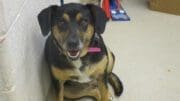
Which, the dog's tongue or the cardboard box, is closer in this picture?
the dog's tongue

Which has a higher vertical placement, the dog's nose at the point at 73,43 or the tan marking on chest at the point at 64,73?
the dog's nose at the point at 73,43

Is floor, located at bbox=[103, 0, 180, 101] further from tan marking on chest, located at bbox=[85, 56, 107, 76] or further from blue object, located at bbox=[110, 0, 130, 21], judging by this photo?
tan marking on chest, located at bbox=[85, 56, 107, 76]

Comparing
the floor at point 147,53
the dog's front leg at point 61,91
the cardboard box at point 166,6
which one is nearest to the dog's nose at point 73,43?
the dog's front leg at point 61,91

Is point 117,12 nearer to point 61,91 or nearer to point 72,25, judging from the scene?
point 61,91

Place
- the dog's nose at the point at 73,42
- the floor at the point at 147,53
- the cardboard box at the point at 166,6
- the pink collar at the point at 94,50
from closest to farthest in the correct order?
the dog's nose at the point at 73,42
the pink collar at the point at 94,50
the floor at the point at 147,53
the cardboard box at the point at 166,6

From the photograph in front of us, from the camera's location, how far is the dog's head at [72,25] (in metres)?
1.38

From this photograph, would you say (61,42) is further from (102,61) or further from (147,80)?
Answer: (147,80)

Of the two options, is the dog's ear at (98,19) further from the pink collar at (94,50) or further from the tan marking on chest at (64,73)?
the tan marking on chest at (64,73)

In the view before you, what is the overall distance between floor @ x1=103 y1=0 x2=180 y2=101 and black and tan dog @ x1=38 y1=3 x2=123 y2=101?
318 millimetres

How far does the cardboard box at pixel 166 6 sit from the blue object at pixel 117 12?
263 millimetres

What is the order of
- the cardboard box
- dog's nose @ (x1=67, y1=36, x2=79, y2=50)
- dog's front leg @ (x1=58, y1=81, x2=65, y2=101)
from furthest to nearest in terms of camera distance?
the cardboard box
dog's front leg @ (x1=58, y1=81, x2=65, y2=101)
dog's nose @ (x1=67, y1=36, x2=79, y2=50)

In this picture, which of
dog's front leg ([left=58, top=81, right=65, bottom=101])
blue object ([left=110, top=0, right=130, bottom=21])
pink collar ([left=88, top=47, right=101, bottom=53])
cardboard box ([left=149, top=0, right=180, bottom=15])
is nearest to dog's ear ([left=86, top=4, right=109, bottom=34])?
pink collar ([left=88, top=47, right=101, bottom=53])

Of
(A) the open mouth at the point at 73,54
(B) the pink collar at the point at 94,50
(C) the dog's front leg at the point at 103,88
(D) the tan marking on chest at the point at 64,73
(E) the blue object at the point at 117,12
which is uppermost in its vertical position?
(A) the open mouth at the point at 73,54

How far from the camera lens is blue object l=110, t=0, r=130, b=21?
2660mm
